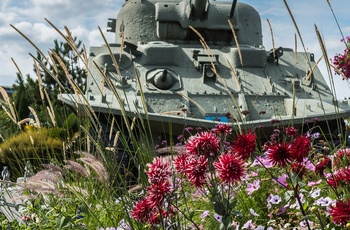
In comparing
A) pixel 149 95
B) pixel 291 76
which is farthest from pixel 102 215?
pixel 291 76

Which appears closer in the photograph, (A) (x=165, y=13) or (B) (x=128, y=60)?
(B) (x=128, y=60)

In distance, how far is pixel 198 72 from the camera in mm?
9070

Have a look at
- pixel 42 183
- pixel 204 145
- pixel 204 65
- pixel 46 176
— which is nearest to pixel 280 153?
pixel 204 145

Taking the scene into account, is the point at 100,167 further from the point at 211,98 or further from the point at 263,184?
the point at 211,98

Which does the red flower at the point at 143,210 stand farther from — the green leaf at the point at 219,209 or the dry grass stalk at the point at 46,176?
the dry grass stalk at the point at 46,176

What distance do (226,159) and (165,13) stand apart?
9.00 m

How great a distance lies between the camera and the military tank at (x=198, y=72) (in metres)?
7.71

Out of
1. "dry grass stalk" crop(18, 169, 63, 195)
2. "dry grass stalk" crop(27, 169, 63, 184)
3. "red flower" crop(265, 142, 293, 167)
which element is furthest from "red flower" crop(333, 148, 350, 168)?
"dry grass stalk" crop(27, 169, 63, 184)

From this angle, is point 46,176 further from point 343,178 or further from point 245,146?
point 343,178

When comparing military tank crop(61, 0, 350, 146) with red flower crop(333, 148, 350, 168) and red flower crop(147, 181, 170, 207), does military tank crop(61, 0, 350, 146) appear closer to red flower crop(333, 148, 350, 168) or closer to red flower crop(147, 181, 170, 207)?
red flower crop(333, 148, 350, 168)

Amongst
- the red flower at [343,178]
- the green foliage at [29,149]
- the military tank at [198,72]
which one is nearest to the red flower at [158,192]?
the red flower at [343,178]

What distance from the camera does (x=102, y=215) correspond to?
277cm

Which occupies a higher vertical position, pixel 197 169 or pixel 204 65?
pixel 197 169

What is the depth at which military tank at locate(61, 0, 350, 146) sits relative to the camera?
7.71 m
